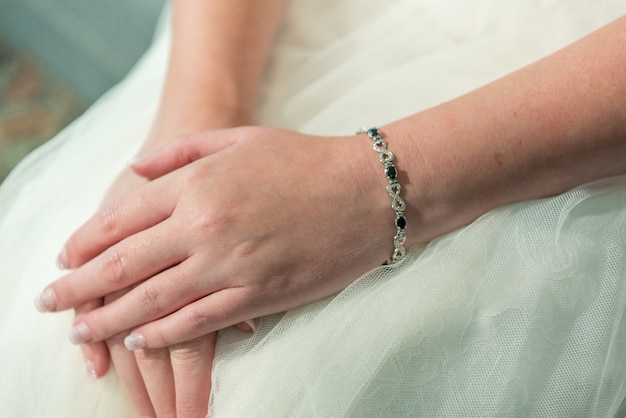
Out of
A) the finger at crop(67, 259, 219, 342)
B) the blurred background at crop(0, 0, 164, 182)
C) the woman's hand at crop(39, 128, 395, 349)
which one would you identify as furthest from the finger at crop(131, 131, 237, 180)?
the blurred background at crop(0, 0, 164, 182)

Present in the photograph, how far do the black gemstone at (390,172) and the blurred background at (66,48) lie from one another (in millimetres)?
917

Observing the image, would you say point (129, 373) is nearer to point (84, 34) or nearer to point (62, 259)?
point (62, 259)

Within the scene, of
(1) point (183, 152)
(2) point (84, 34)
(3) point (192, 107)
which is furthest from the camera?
(2) point (84, 34)

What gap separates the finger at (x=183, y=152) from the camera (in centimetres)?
76

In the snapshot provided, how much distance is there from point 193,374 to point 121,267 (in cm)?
15

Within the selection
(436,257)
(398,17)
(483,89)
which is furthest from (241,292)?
(398,17)

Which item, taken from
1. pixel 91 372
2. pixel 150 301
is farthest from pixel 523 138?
pixel 91 372

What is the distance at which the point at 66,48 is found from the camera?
1418mm

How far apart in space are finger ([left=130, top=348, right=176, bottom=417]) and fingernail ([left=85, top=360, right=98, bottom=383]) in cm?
5

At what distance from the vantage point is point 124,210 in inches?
28.3

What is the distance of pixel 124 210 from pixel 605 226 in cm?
56

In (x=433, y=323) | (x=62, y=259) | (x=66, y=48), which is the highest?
(x=66, y=48)

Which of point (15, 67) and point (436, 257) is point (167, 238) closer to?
point (436, 257)

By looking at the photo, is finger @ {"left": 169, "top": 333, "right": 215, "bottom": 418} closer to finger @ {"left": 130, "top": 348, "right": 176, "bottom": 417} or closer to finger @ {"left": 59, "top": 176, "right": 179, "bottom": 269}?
finger @ {"left": 130, "top": 348, "right": 176, "bottom": 417}
